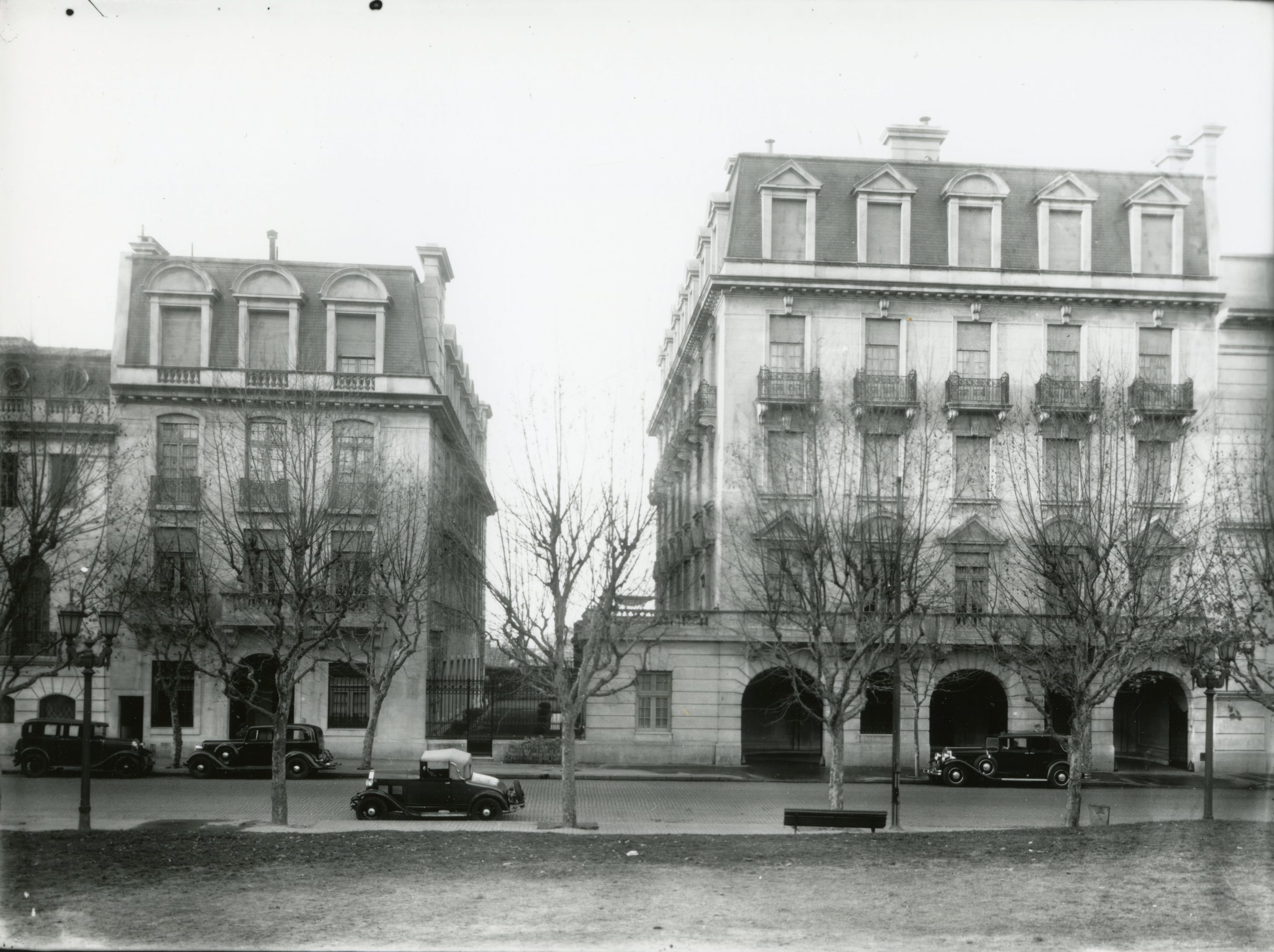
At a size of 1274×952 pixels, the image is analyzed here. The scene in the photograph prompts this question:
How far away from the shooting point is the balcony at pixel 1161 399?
29.5 m

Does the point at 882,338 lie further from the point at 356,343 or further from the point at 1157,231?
the point at 356,343

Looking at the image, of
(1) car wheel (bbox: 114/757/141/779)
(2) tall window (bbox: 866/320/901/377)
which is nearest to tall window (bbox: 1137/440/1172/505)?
(2) tall window (bbox: 866/320/901/377)

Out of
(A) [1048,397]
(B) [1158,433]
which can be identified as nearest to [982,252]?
(A) [1048,397]

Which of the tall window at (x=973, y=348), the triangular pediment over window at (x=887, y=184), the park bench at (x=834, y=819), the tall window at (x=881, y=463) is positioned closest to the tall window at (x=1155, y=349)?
the tall window at (x=973, y=348)

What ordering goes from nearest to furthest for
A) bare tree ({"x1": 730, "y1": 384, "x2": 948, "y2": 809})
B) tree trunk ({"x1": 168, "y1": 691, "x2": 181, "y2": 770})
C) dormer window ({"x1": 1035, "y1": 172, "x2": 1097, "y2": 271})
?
bare tree ({"x1": 730, "y1": 384, "x2": 948, "y2": 809}) < tree trunk ({"x1": 168, "y1": 691, "x2": 181, "y2": 770}) < dormer window ({"x1": 1035, "y1": 172, "x2": 1097, "y2": 271})

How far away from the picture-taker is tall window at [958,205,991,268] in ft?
118

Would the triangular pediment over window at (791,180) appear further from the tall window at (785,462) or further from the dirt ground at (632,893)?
the dirt ground at (632,893)

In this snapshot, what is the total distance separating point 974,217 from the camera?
118ft

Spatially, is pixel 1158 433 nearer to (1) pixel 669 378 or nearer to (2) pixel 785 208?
(2) pixel 785 208

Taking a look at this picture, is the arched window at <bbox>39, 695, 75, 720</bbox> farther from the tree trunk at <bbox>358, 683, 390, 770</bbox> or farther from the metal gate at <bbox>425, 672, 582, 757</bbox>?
the metal gate at <bbox>425, 672, 582, 757</bbox>

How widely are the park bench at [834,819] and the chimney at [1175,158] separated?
25.9m

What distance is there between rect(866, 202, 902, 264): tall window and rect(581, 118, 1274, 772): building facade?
0.06 m

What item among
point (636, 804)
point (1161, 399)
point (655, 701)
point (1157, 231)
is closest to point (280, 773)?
point (636, 804)

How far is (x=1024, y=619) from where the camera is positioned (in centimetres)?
3422
